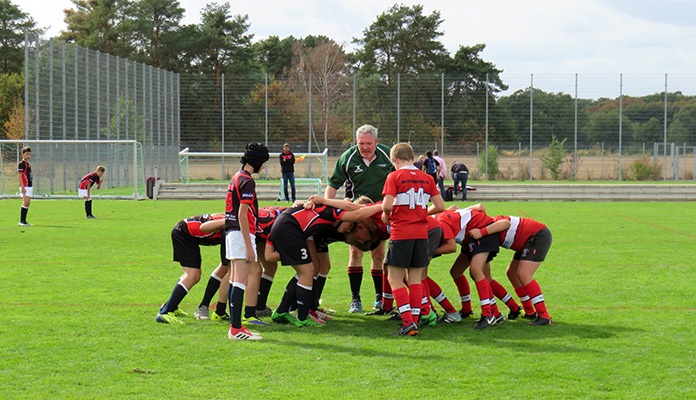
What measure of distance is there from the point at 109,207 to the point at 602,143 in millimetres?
27742

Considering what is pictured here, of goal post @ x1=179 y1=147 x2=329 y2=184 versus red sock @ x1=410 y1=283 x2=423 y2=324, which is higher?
goal post @ x1=179 y1=147 x2=329 y2=184

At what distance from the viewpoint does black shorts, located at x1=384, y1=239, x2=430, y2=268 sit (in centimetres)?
722

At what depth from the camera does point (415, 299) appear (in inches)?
290

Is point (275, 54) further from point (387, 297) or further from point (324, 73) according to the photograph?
point (387, 297)

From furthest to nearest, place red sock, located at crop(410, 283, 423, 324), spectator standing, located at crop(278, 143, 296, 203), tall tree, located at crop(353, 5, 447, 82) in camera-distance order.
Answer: tall tree, located at crop(353, 5, 447, 82), spectator standing, located at crop(278, 143, 296, 203), red sock, located at crop(410, 283, 423, 324)

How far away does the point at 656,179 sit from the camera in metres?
43.9

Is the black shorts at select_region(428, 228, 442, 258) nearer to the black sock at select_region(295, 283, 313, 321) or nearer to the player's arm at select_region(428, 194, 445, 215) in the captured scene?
the player's arm at select_region(428, 194, 445, 215)

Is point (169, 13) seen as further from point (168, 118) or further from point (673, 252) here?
point (673, 252)

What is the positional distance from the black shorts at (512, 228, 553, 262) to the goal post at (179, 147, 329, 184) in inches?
1070

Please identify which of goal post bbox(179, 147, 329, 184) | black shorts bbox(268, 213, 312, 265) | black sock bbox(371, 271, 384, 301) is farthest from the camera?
goal post bbox(179, 147, 329, 184)

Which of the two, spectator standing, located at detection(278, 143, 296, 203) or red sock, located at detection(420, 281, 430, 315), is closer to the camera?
red sock, located at detection(420, 281, 430, 315)

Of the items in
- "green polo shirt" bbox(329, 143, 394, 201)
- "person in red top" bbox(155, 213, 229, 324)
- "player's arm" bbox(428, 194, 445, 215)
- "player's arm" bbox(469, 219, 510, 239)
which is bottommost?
"person in red top" bbox(155, 213, 229, 324)

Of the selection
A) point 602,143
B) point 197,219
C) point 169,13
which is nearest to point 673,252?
point 197,219

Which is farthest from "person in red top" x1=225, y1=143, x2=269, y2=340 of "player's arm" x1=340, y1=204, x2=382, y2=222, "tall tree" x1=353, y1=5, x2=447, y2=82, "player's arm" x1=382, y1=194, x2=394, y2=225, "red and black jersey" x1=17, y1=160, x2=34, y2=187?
"tall tree" x1=353, y1=5, x2=447, y2=82
